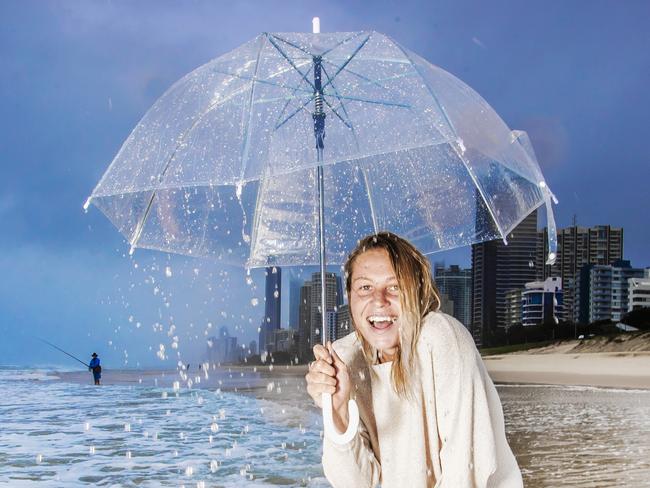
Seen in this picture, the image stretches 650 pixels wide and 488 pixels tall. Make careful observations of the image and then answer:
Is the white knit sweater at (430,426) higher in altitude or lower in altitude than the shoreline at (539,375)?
higher

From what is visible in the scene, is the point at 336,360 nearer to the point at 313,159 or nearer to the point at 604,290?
the point at 313,159

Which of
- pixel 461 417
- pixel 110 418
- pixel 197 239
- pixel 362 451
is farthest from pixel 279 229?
pixel 110 418

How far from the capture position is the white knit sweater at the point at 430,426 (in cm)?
185

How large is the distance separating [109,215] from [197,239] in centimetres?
47

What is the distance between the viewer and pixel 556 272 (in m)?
52.7

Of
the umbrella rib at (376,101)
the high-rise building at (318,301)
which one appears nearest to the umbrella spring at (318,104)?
the umbrella rib at (376,101)

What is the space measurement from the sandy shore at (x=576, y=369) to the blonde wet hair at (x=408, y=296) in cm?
1873

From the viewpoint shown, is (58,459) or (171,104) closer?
(171,104)

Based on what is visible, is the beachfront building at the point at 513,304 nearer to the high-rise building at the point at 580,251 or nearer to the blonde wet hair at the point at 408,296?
the high-rise building at the point at 580,251

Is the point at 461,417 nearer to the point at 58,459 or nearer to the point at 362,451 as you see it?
the point at 362,451

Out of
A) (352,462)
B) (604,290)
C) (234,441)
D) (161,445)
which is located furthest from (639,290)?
(352,462)

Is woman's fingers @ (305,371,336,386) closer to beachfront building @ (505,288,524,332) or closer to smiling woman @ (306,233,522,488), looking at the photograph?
smiling woman @ (306,233,522,488)

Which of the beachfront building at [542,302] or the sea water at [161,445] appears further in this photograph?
the beachfront building at [542,302]

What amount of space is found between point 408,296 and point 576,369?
1058 inches
